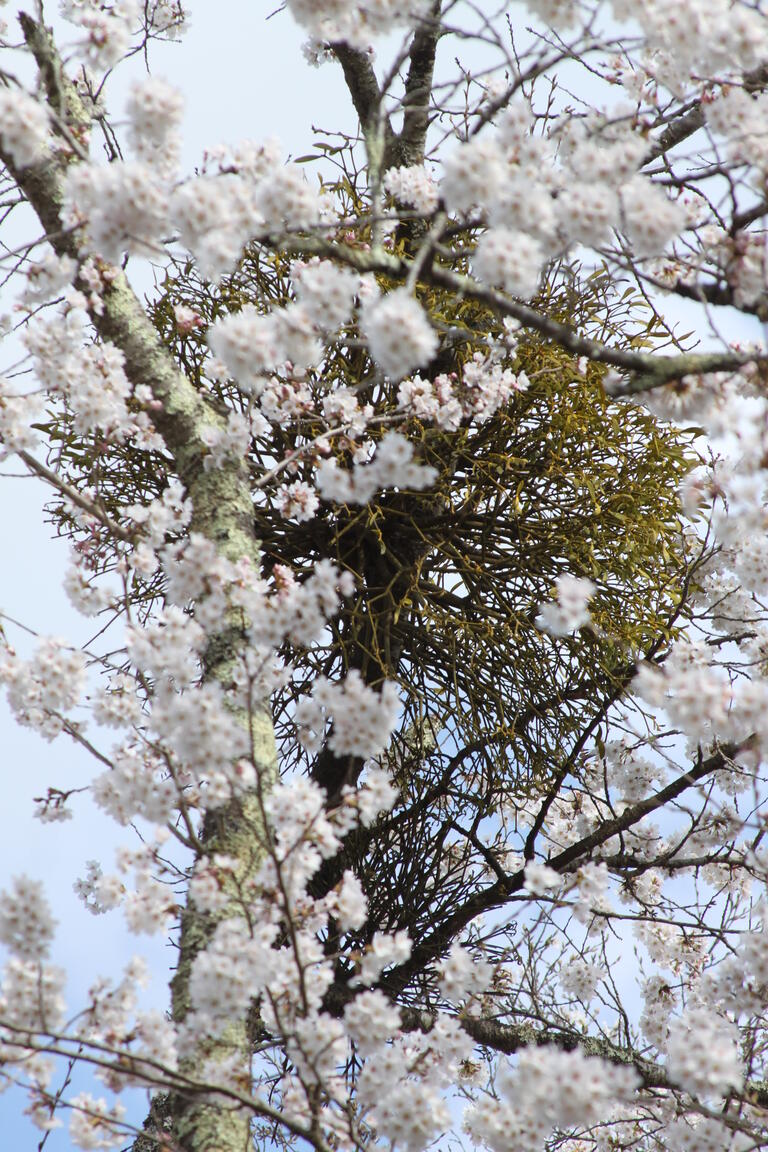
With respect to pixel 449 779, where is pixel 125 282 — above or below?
above

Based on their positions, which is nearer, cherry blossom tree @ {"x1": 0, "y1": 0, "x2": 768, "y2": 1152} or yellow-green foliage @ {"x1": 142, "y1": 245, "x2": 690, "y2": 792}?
cherry blossom tree @ {"x1": 0, "y1": 0, "x2": 768, "y2": 1152}

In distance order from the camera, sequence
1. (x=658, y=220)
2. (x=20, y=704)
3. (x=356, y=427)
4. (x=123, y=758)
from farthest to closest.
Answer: (x=356, y=427) → (x=20, y=704) → (x=123, y=758) → (x=658, y=220)

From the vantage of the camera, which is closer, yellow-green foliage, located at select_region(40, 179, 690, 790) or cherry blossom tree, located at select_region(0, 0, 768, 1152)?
cherry blossom tree, located at select_region(0, 0, 768, 1152)

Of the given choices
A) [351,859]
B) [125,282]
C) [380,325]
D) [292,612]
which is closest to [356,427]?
[125,282]

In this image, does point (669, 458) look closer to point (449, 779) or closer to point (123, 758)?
point (449, 779)

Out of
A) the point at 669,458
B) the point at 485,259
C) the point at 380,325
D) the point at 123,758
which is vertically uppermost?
the point at 669,458

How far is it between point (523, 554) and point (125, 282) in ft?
4.32

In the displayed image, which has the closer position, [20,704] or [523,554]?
[20,704]

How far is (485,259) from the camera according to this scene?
1599mm

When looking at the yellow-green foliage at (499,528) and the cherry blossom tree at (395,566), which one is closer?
the cherry blossom tree at (395,566)

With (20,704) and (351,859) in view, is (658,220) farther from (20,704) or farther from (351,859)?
(351,859)

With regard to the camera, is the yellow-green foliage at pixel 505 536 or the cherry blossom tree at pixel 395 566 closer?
the cherry blossom tree at pixel 395 566

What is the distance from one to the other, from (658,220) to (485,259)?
337mm

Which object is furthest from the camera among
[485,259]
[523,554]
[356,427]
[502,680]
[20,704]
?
[502,680]
